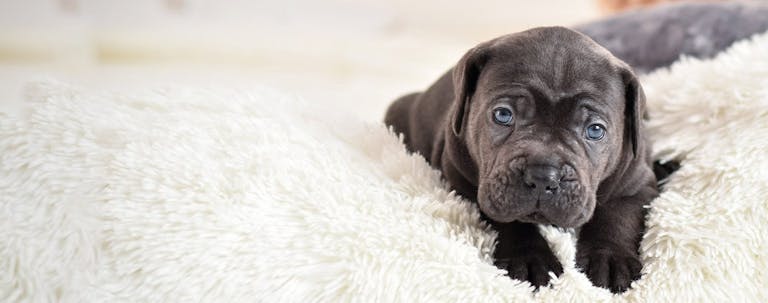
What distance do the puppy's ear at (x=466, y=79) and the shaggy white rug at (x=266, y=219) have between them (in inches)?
7.4

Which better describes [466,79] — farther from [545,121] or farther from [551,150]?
[551,150]

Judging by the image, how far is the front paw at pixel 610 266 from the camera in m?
1.79

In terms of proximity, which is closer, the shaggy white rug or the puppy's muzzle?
the shaggy white rug

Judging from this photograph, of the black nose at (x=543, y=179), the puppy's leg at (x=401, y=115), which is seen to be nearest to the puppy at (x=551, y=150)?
the black nose at (x=543, y=179)

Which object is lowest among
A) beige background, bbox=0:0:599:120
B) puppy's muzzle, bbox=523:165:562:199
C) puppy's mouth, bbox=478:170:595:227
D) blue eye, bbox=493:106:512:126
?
beige background, bbox=0:0:599:120

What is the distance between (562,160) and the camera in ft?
6.07

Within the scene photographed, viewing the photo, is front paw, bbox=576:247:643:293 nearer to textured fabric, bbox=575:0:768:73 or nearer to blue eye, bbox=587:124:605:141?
blue eye, bbox=587:124:605:141

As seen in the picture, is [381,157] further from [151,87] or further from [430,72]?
[430,72]

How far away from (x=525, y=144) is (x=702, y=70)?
1.08 metres

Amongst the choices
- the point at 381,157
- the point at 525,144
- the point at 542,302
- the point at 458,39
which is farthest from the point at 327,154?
the point at 458,39

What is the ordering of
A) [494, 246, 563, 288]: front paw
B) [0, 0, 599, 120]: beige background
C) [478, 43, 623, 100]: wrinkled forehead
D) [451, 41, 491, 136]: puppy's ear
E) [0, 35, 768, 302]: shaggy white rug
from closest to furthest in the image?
[0, 35, 768, 302]: shaggy white rug
[494, 246, 563, 288]: front paw
[478, 43, 623, 100]: wrinkled forehead
[451, 41, 491, 136]: puppy's ear
[0, 0, 599, 120]: beige background

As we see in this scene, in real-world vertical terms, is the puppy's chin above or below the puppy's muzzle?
below

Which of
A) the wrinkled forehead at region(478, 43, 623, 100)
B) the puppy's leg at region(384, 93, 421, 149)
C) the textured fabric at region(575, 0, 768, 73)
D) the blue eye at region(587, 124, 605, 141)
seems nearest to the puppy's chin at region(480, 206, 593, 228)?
the blue eye at region(587, 124, 605, 141)

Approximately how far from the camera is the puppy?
1.83 m
